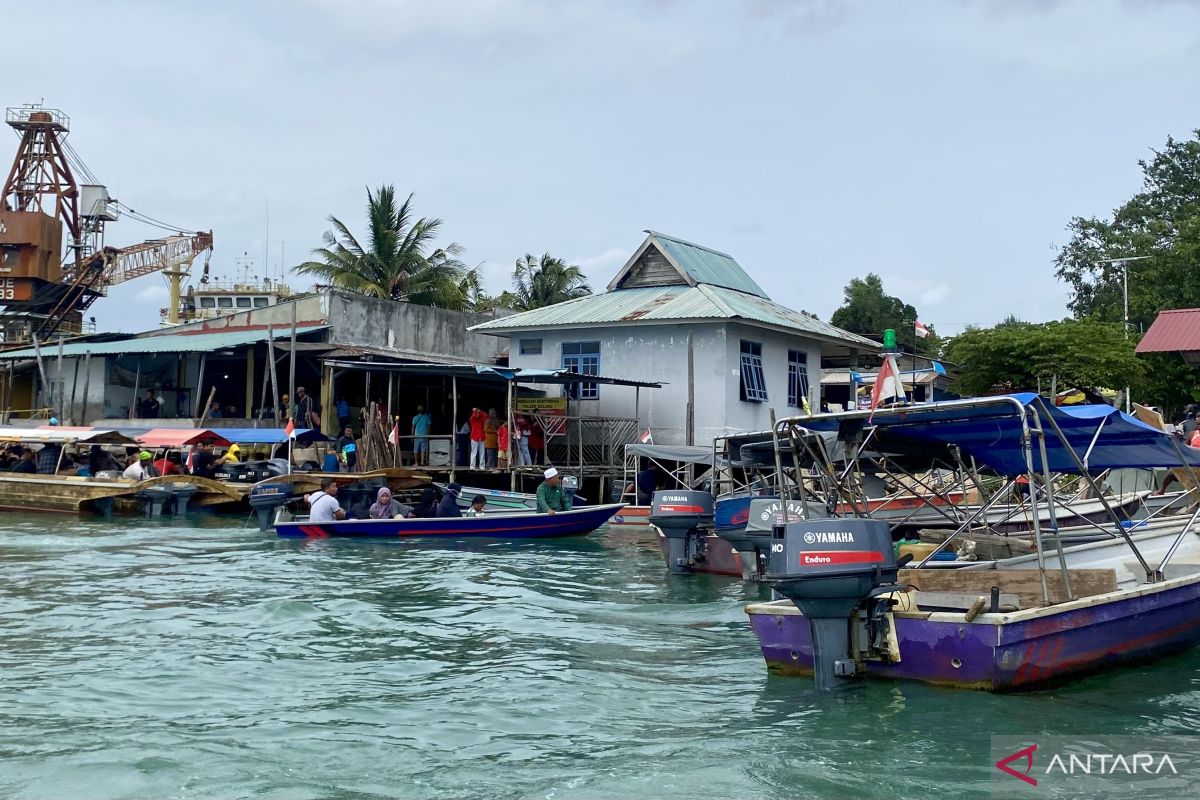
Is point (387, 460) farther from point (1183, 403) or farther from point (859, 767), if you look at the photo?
point (1183, 403)

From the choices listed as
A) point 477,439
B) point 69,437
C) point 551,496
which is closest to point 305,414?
point 477,439

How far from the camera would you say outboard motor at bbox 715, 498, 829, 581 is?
13267 mm

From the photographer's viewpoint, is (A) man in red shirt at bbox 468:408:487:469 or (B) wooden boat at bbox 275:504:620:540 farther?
(A) man in red shirt at bbox 468:408:487:469

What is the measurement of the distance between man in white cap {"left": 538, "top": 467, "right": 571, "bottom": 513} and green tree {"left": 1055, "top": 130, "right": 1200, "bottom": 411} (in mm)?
18321

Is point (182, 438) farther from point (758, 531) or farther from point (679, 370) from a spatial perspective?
point (758, 531)

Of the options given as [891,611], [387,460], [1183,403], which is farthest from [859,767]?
[1183,403]

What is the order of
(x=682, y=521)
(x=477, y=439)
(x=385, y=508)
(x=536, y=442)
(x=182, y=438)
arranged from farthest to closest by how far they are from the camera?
1. (x=536, y=442)
2. (x=477, y=439)
3. (x=182, y=438)
4. (x=385, y=508)
5. (x=682, y=521)

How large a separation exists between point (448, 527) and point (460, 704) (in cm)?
1112

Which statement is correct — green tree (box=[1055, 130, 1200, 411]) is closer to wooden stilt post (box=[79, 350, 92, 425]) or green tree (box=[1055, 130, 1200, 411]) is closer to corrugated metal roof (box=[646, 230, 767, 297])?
corrugated metal roof (box=[646, 230, 767, 297])

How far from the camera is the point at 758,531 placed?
45.5ft

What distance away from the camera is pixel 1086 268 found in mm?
46719

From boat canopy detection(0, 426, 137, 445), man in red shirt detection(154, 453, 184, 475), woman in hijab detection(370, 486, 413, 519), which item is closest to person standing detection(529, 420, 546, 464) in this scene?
woman in hijab detection(370, 486, 413, 519)

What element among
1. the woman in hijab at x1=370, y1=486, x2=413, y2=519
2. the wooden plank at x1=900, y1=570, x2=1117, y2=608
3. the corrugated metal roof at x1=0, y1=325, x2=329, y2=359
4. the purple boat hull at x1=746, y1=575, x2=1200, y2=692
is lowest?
the purple boat hull at x1=746, y1=575, x2=1200, y2=692

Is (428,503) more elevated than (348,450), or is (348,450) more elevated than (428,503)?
(348,450)
